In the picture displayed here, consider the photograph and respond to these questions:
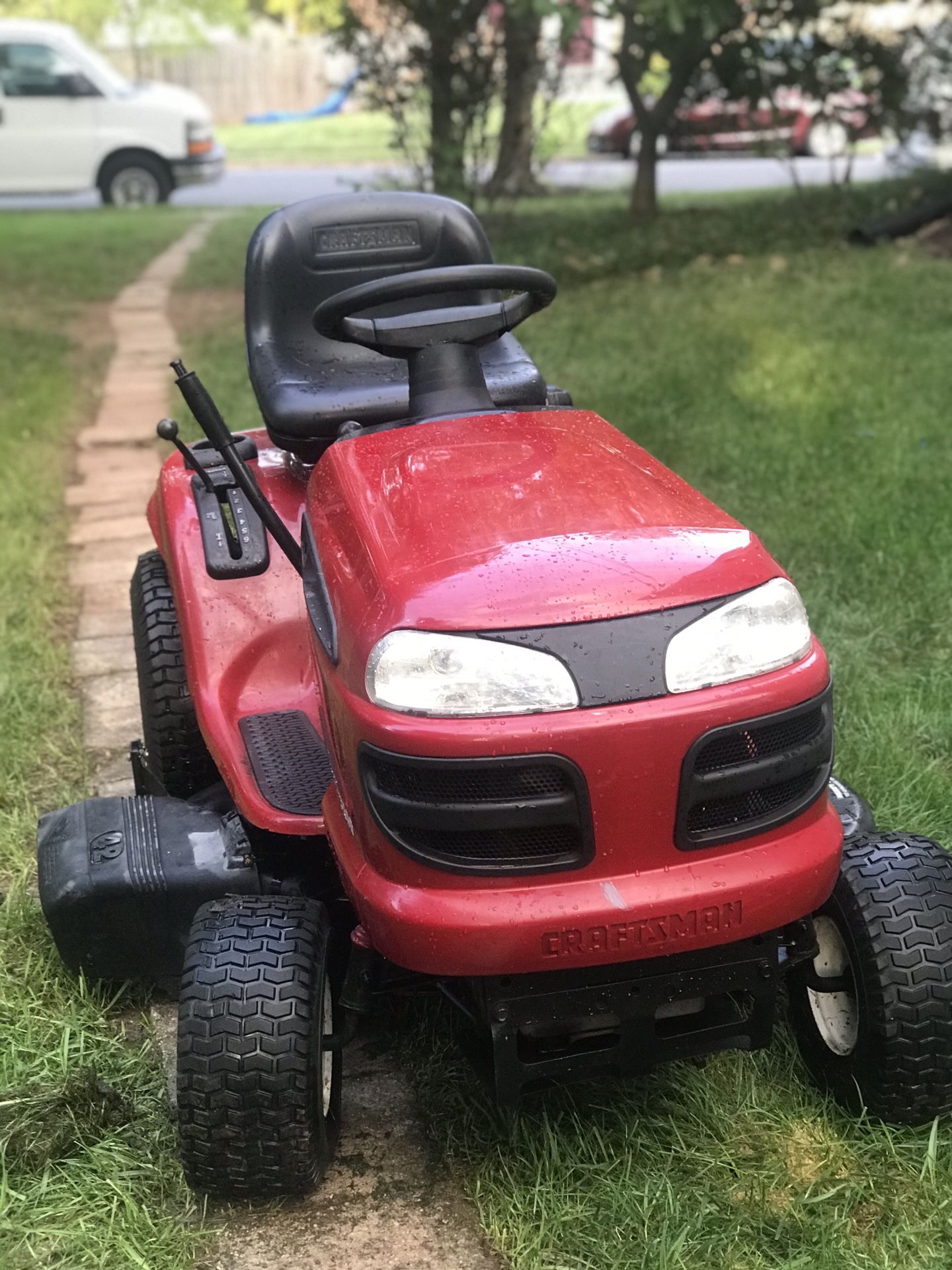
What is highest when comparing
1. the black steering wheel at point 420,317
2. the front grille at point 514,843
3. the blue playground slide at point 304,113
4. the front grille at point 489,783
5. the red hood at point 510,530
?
the black steering wheel at point 420,317

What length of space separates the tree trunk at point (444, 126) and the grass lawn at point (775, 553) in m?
0.63

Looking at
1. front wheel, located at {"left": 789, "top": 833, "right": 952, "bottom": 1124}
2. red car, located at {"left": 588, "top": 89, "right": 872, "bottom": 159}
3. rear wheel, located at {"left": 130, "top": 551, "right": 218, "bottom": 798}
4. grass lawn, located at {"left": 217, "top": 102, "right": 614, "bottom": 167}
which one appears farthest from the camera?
grass lawn, located at {"left": 217, "top": 102, "right": 614, "bottom": 167}

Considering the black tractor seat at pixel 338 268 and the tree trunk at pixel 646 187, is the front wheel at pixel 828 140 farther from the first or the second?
the black tractor seat at pixel 338 268

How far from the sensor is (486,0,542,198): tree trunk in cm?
993

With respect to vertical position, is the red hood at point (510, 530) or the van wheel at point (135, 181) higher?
the red hood at point (510, 530)

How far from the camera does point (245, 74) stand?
31.4m

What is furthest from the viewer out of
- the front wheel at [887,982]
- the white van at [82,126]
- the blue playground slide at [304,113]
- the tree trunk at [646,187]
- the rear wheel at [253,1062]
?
the blue playground slide at [304,113]

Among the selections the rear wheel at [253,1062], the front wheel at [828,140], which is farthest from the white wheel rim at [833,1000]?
the front wheel at [828,140]

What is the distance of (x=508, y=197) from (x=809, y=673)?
1010 cm

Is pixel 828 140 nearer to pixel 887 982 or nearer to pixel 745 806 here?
pixel 887 982

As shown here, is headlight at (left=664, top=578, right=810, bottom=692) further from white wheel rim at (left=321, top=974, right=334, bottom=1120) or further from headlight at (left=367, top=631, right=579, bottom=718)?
white wheel rim at (left=321, top=974, right=334, bottom=1120)

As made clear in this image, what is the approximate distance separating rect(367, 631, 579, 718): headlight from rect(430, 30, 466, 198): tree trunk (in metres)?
8.51

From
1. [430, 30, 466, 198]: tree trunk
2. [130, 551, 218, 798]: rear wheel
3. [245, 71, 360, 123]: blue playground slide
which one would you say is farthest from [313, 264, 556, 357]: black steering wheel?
[245, 71, 360, 123]: blue playground slide

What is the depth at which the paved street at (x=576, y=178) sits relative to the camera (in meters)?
14.9
